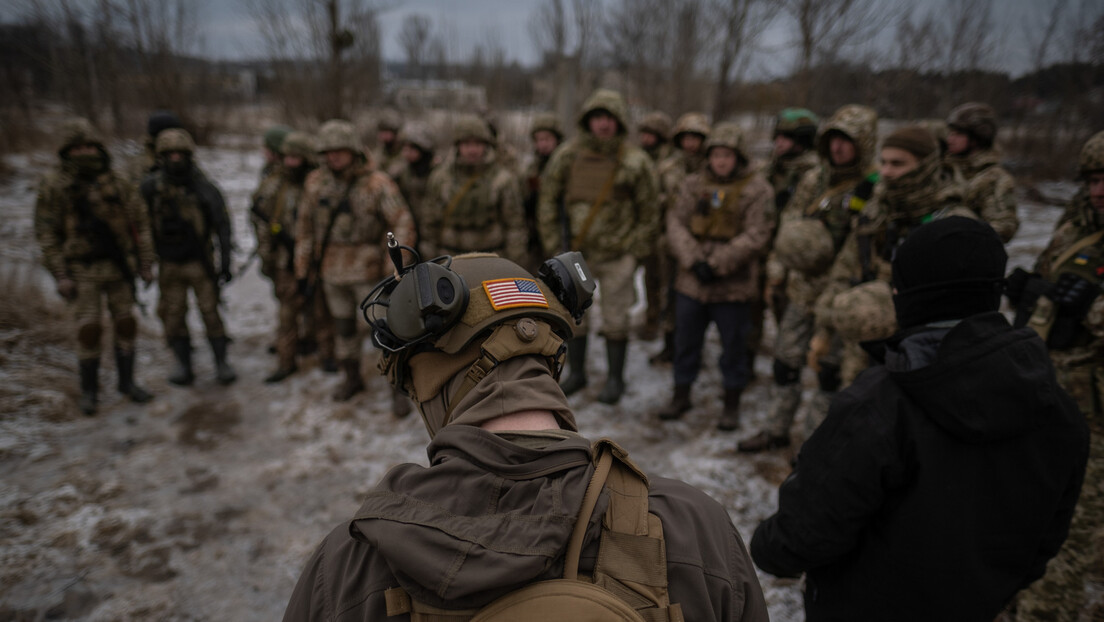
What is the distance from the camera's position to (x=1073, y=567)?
2434 mm

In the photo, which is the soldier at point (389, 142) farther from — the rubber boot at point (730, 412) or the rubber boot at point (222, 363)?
the rubber boot at point (730, 412)

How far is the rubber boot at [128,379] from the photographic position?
490 cm

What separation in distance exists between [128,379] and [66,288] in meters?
0.95

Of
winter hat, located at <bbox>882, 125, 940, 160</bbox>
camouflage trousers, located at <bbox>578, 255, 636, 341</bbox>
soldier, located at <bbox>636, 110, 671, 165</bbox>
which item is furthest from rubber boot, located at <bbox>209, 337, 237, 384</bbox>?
winter hat, located at <bbox>882, 125, 940, 160</bbox>

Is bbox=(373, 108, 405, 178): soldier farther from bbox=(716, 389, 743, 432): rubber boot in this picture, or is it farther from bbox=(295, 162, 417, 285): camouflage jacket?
bbox=(716, 389, 743, 432): rubber boot

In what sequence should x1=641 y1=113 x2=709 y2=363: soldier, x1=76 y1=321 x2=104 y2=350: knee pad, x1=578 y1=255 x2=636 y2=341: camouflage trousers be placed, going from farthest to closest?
x1=641 y1=113 x2=709 y2=363: soldier < x1=578 y1=255 x2=636 y2=341: camouflage trousers < x1=76 y1=321 x2=104 y2=350: knee pad

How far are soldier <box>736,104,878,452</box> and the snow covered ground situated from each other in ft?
2.00

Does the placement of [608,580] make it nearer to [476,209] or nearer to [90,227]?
[476,209]

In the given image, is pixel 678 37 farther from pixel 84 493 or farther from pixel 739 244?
pixel 84 493

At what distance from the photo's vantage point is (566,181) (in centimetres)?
487

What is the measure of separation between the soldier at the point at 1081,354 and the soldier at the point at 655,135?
3.96m

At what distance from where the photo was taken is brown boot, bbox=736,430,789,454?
4.11 m

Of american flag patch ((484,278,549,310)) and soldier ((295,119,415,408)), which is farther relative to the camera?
soldier ((295,119,415,408))

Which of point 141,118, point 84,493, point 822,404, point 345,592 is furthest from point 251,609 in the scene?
point 141,118
